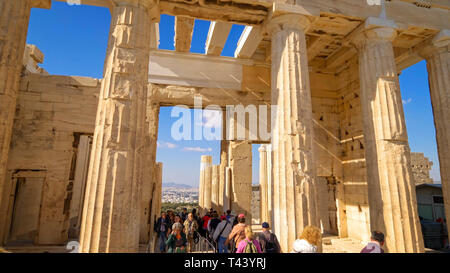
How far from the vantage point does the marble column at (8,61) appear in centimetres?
581

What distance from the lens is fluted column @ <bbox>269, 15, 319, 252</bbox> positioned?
622 cm

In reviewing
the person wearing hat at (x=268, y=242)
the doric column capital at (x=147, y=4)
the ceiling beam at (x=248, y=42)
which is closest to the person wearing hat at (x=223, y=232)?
the person wearing hat at (x=268, y=242)

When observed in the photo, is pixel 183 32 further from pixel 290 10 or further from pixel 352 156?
pixel 352 156

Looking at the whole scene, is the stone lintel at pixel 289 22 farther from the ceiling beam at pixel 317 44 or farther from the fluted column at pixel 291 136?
the ceiling beam at pixel 317 44

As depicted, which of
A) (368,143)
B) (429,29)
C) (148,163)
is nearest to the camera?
(368,143)

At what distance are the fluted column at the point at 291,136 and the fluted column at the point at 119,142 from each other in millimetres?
3349

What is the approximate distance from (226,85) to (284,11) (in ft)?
14.1

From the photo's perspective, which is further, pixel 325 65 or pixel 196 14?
pixel 325 65

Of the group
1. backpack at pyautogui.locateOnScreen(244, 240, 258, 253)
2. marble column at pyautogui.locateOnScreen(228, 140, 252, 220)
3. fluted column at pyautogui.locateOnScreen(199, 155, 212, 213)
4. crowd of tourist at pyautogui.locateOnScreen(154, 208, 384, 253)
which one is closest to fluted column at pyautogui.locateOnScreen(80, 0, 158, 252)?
crowd of tourist at pyautogui.locateOnScreen(154, 208, 384, 253)

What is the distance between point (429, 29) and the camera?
848 centimetres

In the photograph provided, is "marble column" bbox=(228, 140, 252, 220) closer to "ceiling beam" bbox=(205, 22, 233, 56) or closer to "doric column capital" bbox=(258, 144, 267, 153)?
"ceiling beam" bbox=(205, 22, 233, 56)
